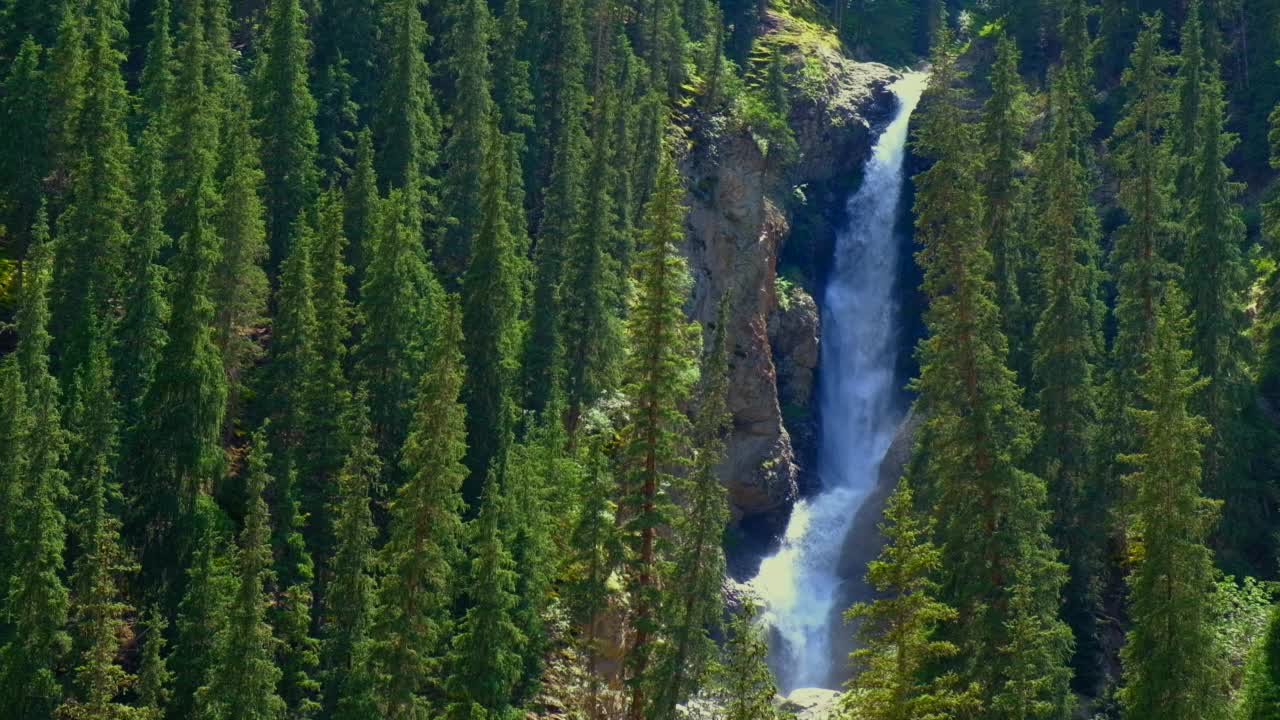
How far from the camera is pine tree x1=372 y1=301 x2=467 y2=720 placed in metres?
38.5

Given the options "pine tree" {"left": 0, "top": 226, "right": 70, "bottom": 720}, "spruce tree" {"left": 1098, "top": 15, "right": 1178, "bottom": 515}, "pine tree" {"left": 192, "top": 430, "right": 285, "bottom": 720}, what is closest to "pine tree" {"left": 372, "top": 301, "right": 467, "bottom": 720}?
"pine tree" {"left": 192, "top": 430, "right": 285, "bottom": 720}

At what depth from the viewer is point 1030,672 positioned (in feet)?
125

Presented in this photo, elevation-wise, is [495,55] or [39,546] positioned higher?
[495,55]

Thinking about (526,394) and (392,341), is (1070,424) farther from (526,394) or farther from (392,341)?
(392,341)

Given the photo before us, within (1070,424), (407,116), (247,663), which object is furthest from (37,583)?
(1070,424)

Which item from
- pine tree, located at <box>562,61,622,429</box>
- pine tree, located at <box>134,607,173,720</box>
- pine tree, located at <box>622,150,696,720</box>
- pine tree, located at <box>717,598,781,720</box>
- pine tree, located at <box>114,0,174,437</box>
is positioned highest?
pine tree, located at <box>562,61,622,429</box>

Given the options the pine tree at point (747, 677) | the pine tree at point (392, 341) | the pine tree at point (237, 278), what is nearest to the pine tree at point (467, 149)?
the pine tree at point (392, 341)

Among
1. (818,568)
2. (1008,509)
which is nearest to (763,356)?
(818,568)

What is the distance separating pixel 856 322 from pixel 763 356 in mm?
12087

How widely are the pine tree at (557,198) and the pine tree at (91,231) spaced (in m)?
15.6

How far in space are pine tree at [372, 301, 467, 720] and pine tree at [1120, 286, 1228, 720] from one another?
58.6ft

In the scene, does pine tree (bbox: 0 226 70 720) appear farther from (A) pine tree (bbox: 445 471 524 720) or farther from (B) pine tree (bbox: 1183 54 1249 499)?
(B) pine tree (bbox: 1183 54 1249 499)

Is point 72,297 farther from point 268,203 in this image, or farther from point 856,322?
point 856,322

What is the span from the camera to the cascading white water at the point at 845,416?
234 feet
